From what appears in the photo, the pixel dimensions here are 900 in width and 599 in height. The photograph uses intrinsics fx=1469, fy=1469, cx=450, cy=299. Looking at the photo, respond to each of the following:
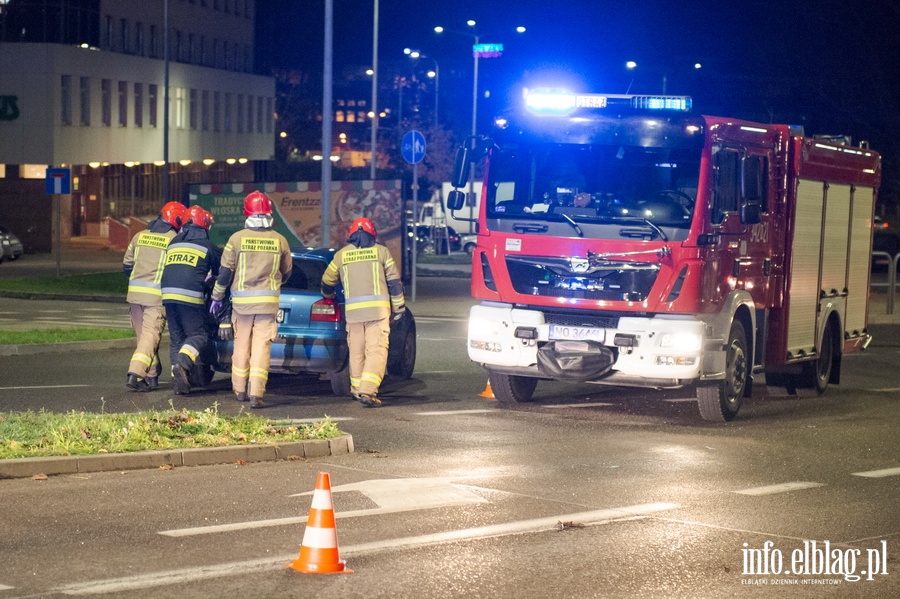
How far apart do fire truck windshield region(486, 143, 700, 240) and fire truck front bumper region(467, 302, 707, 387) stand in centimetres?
79

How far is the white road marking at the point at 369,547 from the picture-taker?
6.64m

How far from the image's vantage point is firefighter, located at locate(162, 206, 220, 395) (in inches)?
548

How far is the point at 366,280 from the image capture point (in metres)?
13.8

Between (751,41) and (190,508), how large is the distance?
41.0 m

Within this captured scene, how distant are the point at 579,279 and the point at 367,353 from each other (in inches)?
84.5

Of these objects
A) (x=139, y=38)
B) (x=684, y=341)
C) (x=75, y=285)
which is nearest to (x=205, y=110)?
(x=139, y=38)

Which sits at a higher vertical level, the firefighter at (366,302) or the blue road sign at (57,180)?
the blue road sign at (57,180)

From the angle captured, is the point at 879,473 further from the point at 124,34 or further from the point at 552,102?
the point at 124,34

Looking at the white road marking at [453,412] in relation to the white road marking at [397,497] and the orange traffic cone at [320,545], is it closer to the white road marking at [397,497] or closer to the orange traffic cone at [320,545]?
the white road marking at [397,497]

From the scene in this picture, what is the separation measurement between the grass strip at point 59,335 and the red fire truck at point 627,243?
7279 mm

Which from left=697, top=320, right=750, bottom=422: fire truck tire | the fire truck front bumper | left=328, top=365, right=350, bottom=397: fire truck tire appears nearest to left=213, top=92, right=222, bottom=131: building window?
left=328, top=365, right=350, bottom=397: fire truck tire

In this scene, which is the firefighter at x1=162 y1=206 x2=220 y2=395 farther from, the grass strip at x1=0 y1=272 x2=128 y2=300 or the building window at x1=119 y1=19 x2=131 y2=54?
the building window at x1=119 y1=19 x2=131 y2=54

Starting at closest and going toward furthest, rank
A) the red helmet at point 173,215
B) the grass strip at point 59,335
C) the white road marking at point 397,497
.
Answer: the white road marking at point 397,497
the red helmet at point 173,215
the grass strip at point 59,335

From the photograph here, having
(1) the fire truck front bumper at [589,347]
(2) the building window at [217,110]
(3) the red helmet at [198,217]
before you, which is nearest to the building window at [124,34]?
(2) the building window at [217,110]
